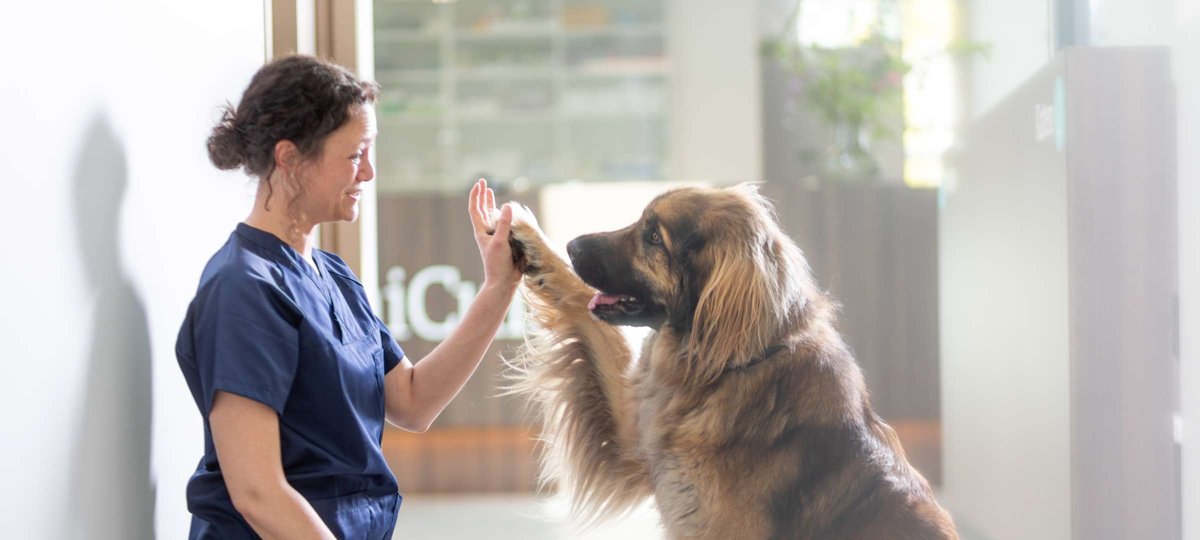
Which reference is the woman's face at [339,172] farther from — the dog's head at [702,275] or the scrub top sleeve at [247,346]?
the dog's head at [702,275]

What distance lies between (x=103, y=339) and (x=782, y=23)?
5.41m

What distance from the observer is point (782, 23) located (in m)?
6.02

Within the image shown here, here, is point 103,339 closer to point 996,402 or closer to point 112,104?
point 112,104

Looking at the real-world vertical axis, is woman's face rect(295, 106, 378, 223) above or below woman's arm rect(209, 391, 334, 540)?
above

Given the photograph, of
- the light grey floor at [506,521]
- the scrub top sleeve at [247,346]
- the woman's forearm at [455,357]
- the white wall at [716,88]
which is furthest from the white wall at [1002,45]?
the scrub top sleeve at [247,346]

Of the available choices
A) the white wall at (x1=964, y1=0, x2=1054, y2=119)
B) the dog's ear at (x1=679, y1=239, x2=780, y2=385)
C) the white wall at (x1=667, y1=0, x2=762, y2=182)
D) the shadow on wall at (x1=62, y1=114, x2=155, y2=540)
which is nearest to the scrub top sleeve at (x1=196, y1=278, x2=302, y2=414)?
the shadow on wall at (x1=62, y1=114, x2=155, y2=540)

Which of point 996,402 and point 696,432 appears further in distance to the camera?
point 996,402

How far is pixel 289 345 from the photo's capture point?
112 cm

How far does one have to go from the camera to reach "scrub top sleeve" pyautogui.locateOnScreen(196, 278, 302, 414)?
1069mm

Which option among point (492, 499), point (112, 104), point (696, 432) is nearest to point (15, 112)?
point (112, 104)

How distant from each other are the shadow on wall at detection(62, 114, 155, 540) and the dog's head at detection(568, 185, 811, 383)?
61 centimetres

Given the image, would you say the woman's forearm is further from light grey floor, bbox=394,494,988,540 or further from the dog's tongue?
light grey floor, bbox=394,494,988,540

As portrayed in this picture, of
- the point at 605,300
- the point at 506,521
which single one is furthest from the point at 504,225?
the point at 506,521

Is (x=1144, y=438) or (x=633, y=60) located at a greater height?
(x=633, y=60)
